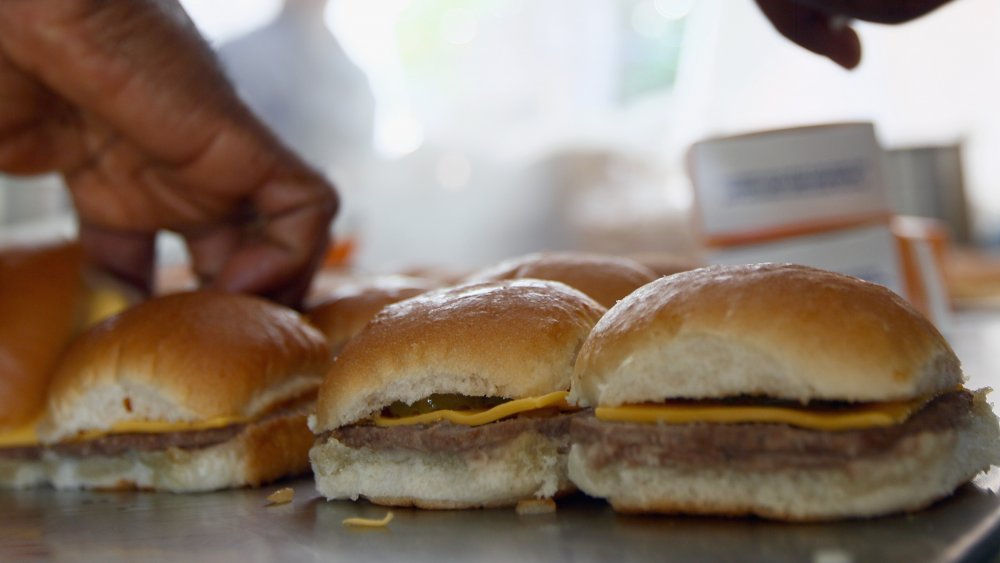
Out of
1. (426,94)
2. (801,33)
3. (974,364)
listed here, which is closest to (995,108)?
(426,94)

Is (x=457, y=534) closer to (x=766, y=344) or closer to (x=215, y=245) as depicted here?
(x=766, y=344)

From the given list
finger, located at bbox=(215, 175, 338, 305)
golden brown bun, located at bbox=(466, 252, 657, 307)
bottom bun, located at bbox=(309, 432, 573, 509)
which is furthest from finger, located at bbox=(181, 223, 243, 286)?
bottom bun, located at bbox=(309, 432, 573, 509)

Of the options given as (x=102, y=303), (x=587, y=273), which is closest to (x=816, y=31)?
(x=587, y=273)

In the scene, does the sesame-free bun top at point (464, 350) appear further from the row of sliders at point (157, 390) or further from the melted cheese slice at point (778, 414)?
the row of sliders at point (157, 390)

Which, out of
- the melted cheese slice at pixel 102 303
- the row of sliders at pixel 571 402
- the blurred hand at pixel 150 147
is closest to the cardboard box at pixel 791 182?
the row of sliders at pixel 571 402

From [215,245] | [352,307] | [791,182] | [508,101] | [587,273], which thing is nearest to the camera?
[587,273]

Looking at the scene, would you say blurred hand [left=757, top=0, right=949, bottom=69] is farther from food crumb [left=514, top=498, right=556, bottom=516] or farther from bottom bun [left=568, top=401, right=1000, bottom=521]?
food crumb [left=514, top=498, right=556, bottom=516]
